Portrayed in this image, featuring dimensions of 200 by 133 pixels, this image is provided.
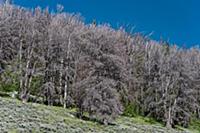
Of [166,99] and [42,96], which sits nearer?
[42,96]

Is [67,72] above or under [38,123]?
above

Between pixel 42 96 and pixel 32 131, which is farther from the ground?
pixel 42 96

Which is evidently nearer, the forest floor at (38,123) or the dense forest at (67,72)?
the forest floor at (38,123)

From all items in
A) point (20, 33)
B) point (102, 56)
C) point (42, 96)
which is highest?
point (20, 33)

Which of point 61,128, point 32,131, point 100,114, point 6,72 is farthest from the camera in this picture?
point 6,72

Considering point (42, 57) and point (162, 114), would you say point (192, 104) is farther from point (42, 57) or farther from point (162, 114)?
point (42, 57)

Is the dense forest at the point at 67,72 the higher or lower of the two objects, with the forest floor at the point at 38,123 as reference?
higher

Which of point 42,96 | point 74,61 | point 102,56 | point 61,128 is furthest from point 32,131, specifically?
point 74,61

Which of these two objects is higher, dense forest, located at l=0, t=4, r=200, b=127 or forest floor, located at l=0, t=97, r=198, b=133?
dense forest, located at l=0, t=4, r=200, b=127

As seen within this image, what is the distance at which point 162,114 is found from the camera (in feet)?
242

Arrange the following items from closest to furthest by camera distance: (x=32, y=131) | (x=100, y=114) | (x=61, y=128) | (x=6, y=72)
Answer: (x=32, y=131)
(x=61, y=128)
(x=100, y=114)
(x=6, y=72)

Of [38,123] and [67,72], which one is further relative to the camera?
[67,72]

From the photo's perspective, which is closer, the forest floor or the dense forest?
the forest floor

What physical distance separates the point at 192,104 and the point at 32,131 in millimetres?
41259
